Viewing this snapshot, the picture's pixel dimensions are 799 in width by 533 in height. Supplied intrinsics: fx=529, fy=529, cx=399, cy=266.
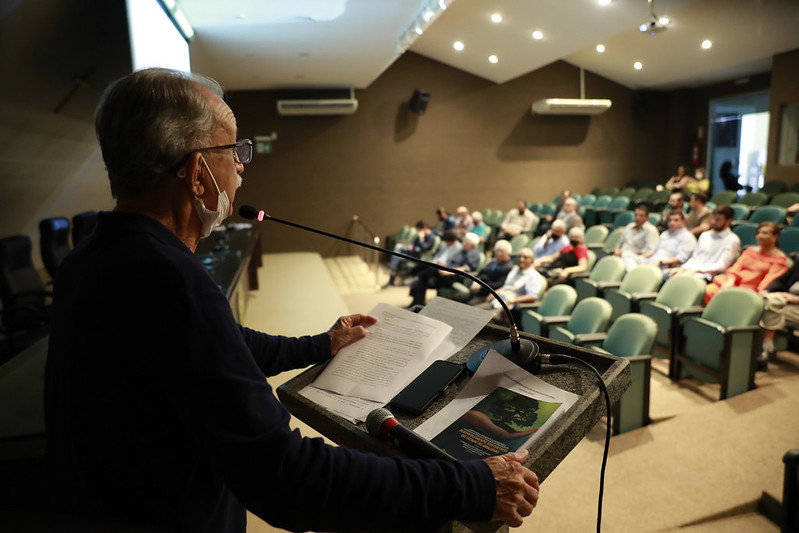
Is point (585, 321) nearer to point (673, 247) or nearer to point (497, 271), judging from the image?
point (497, 271)

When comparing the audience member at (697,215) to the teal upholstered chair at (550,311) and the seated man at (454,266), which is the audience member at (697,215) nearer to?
the seated man at (454,266)

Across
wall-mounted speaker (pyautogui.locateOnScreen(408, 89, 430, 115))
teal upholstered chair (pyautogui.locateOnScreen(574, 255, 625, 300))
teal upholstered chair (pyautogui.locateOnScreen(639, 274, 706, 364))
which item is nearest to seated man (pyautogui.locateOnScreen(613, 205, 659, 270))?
teal upholstered chair (pyautogui.locateOnScreen(574, 255, 625, 300))

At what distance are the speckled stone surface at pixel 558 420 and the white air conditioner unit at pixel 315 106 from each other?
912 centimetres

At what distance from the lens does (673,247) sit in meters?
5.57

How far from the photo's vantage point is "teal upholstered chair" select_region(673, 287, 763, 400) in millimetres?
3158

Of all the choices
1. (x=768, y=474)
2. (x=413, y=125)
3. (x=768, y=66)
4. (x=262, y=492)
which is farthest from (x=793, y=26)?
(x=262, y=492)

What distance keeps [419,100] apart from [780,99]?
6.01 meters

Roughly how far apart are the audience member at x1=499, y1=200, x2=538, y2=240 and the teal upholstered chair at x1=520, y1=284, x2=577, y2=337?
404cm

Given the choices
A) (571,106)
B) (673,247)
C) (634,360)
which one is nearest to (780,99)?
(571,106)

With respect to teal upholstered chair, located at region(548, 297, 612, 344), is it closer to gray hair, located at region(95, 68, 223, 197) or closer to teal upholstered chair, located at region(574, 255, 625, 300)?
teal upholstered chair, located at region(574, 255, 625, 300)

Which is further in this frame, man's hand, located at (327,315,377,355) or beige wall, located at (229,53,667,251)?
beige wall, located at (229,53,667,251)

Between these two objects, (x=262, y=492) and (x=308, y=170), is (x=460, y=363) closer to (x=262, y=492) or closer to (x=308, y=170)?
(x=262, y=492)

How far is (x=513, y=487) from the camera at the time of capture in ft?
2.33

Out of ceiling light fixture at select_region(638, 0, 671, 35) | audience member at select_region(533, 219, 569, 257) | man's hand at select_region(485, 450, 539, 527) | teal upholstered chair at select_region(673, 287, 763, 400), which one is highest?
ceiling light fixture at select_region(638, 0, 671, 35)
